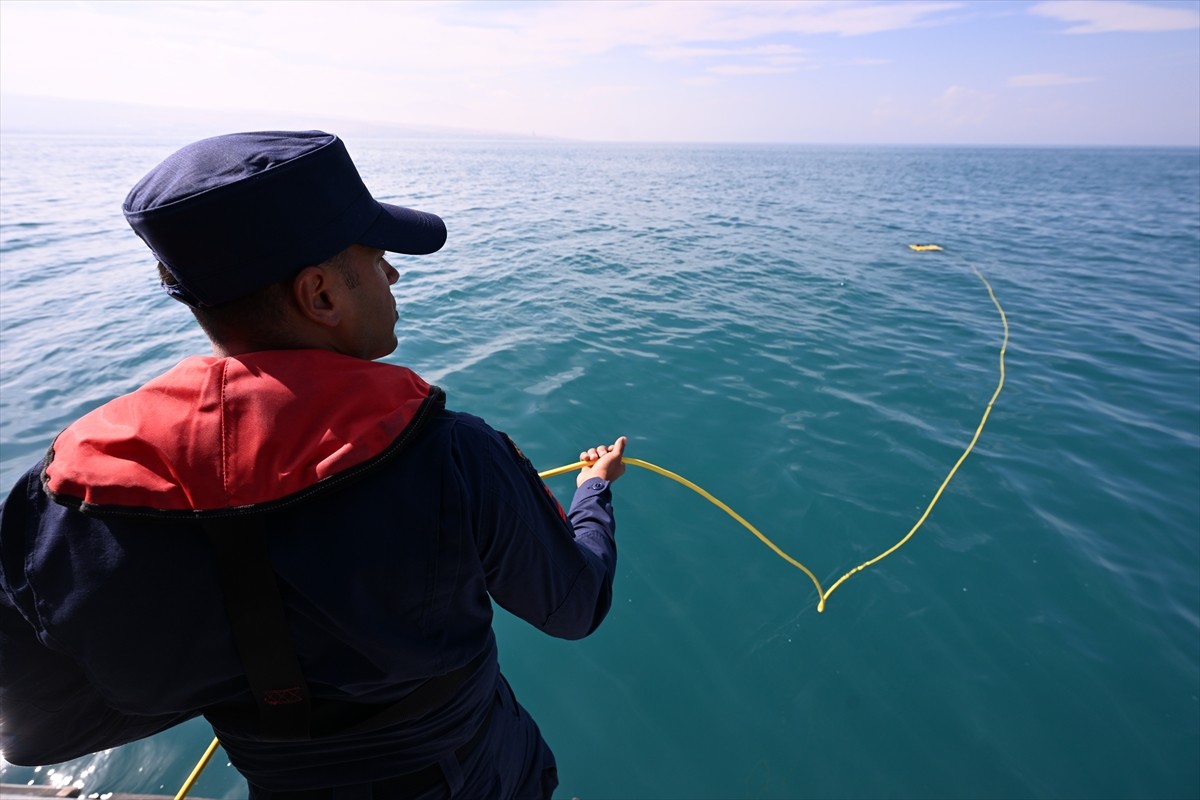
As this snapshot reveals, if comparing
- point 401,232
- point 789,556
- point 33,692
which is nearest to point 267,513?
point 401,232

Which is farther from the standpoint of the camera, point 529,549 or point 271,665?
point 529,549

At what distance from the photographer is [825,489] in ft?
15.9

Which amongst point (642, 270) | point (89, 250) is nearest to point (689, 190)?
point (642, 270)

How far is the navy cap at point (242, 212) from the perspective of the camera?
0.92 meters

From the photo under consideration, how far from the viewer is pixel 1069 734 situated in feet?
10.4

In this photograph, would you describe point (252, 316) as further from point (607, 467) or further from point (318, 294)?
point (607, 467)

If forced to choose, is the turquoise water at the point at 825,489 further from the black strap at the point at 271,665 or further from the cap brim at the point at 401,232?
the cap brim at the point at 401,232

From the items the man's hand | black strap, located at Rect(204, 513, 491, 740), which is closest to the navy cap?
black strap, located at Rect(204, 513, 491, 740)

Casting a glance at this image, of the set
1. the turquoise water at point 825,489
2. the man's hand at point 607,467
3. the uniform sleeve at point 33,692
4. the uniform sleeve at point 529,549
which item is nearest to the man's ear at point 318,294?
the uniform sleeve at point 529,549

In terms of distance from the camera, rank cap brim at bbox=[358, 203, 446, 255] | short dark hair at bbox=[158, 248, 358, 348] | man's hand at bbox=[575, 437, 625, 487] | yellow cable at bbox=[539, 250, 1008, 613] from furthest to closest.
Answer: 1. yellow cable at bbox=[539, 250, 1008, 613]
2. man's hand at bbox=[575, 437, 625, 487]
3. cap brim at bbox=[358, 203, 446, 255]
4. short dark hair at bbox=[158, 248, 358, 348]

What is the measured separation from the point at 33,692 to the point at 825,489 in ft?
15.6

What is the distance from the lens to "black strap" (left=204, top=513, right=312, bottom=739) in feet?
2.88

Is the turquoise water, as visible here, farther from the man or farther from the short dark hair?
the short dark hair

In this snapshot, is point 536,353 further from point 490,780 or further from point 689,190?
point 689,190
